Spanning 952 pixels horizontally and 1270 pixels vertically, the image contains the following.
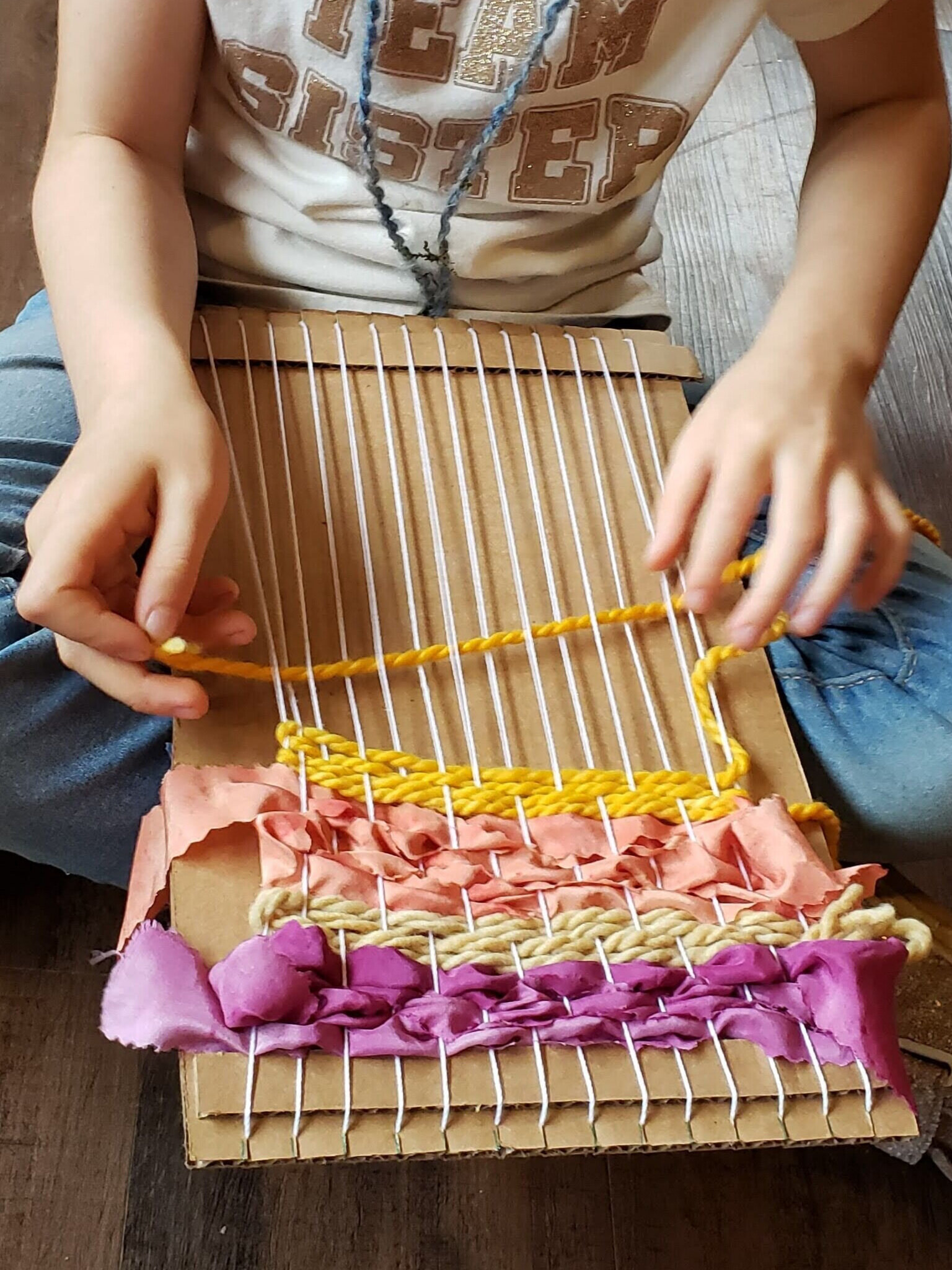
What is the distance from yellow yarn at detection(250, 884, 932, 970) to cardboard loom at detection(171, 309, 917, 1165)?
0.03 meters

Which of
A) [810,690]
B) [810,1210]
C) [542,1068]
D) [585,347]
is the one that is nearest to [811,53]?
[585,347]

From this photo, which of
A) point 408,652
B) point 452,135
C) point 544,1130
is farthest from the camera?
point 452,135

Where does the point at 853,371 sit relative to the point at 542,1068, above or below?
above

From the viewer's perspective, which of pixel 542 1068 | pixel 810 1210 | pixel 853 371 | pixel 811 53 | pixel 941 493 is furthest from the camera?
pixel 941 493

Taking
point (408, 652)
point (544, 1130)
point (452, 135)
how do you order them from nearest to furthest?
point (544, 1130), point (408, 652), point (452, 135)

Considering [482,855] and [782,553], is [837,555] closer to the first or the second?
[782,553]

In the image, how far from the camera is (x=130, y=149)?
54cm

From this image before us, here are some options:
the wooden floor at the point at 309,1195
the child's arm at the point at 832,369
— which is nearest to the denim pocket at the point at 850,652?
the child's arm at the point at 832,369

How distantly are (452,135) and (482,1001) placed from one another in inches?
17.4

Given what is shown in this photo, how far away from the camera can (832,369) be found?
49 cm

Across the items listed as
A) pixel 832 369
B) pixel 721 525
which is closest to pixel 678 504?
pixel 721 525

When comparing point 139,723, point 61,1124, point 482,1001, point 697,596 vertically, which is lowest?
point 61,1124

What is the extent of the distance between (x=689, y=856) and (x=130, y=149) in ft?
1.45

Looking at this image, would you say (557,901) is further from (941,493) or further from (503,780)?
(941,493)
